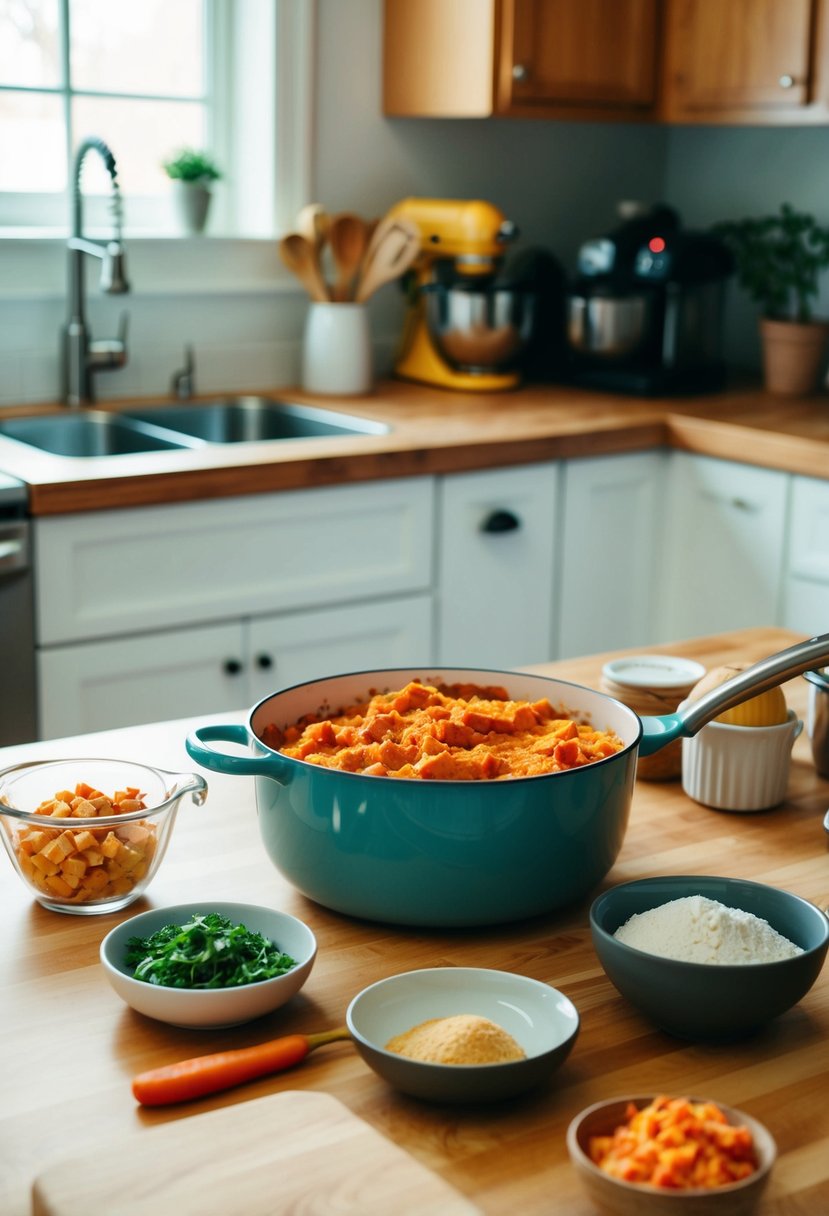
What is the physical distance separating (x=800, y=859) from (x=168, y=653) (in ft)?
4.93

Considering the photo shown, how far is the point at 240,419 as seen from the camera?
3.22m

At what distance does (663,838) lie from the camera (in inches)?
50.8

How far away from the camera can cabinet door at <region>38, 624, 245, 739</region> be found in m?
2.43

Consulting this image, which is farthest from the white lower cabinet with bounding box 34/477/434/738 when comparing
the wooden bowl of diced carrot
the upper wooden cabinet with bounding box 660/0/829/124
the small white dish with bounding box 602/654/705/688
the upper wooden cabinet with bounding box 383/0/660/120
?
the wooden bowl of diced carrot

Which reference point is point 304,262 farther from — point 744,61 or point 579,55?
point 744,61

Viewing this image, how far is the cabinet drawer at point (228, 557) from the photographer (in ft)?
7.88

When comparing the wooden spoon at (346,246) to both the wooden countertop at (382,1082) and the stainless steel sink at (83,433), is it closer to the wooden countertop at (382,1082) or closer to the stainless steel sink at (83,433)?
the stainless steel sink at (83,433)

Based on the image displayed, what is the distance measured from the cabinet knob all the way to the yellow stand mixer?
60cm

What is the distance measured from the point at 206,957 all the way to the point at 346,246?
2.49m

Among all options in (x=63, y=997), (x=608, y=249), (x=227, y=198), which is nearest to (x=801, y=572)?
(x=608, y=249)

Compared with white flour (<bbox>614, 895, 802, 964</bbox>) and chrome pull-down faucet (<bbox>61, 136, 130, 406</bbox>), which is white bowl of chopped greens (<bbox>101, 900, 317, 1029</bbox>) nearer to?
white flour (<bbox>614, 895, 802, 964</bbox>)

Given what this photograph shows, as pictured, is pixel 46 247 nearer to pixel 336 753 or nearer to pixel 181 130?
pixel 181 130

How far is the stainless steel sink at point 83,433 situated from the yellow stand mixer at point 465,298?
0.70m

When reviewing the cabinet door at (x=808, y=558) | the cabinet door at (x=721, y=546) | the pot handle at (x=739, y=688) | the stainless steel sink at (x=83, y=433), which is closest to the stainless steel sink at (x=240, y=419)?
the stainless steel sink at (x=83, y=433)
